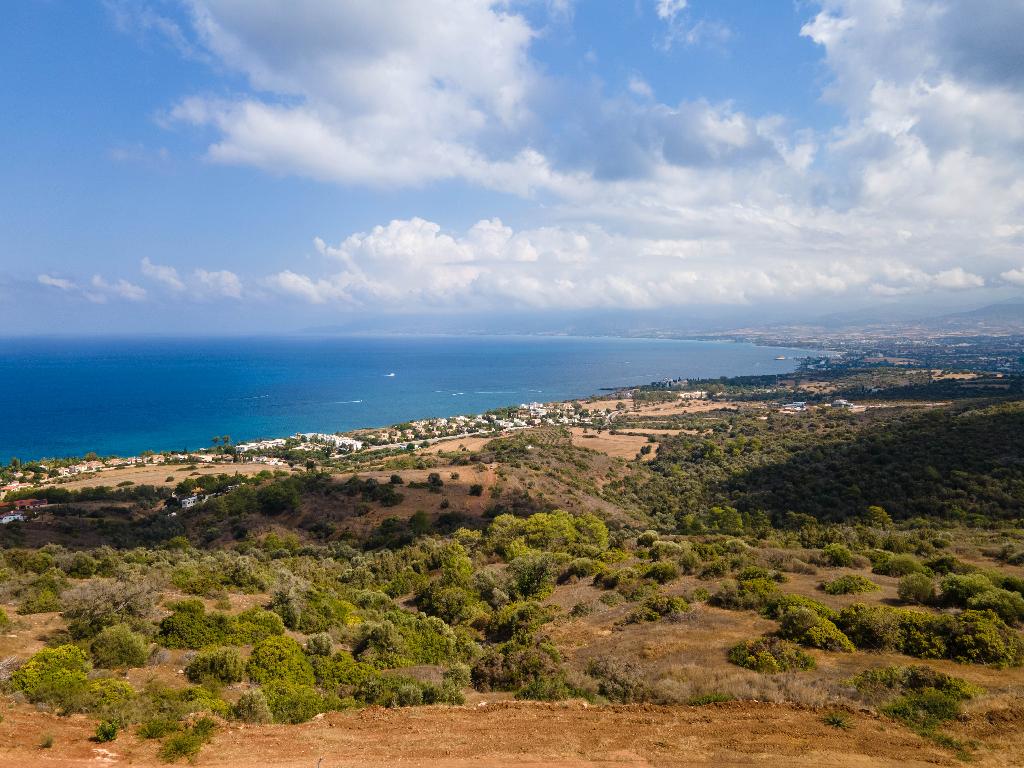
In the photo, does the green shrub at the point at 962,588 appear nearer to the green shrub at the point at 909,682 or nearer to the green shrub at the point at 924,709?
the green shrub at the point at 909,682

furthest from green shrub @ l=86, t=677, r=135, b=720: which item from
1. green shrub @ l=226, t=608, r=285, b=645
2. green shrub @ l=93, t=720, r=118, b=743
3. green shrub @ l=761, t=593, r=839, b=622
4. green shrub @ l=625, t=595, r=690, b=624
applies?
green shrub @ l=761, t=593, r=839, b=622

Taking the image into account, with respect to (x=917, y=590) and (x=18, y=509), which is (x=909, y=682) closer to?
(x=917, y=590)

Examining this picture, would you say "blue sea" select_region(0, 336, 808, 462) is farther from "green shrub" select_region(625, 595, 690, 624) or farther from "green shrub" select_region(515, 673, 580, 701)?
"green shrub" select_region(515, 673, 580, 701)

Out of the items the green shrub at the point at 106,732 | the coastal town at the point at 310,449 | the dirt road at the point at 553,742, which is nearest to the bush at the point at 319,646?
the dirt road at the point at 553,742

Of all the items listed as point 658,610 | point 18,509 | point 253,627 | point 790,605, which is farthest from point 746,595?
point 18,509

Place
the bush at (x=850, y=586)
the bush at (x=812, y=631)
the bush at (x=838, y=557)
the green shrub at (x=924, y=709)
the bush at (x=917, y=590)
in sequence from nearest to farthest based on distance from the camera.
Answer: the green shrub at (x=924, y=709)
the bush at (x=812, y=631)
the bush at (x=917, y=590)
the bush at (x=850, y=586)
the bush at (x=838, y=557)

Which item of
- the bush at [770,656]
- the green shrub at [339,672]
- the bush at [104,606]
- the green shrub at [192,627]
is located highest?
the bush at [104,606]

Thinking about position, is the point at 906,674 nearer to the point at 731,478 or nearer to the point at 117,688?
the point at 117,688
